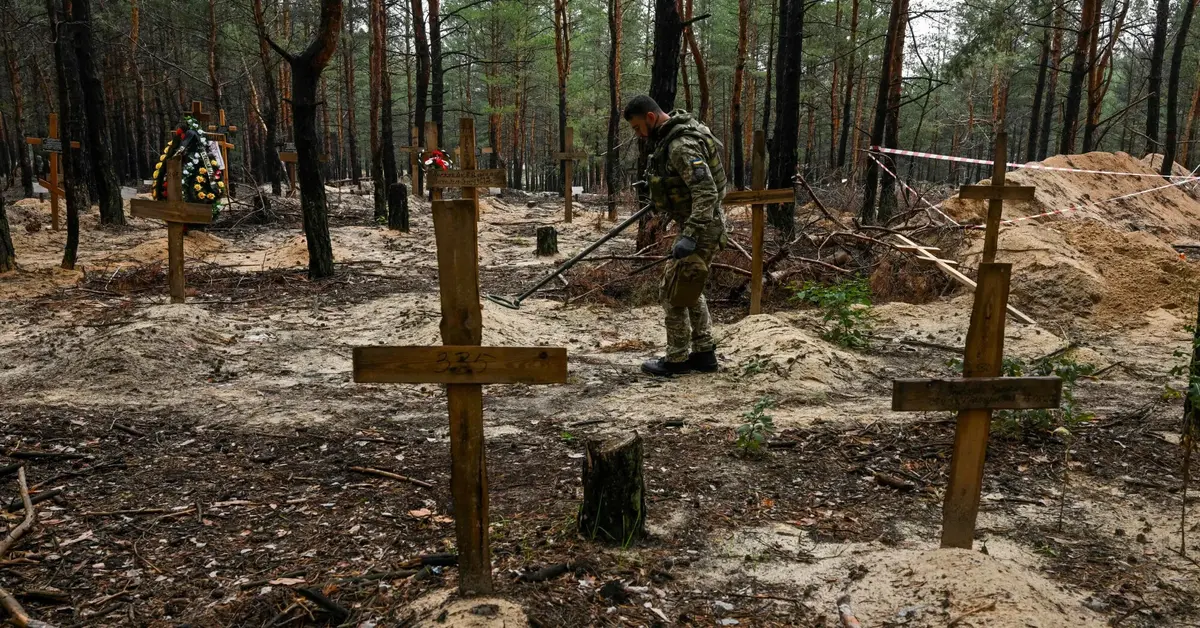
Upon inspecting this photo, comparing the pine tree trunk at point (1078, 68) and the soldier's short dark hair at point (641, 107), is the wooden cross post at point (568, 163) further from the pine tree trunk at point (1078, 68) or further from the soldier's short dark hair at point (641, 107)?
the soldier's short dark hair at point (641, 107)

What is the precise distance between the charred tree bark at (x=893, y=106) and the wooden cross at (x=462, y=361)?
35.9 ft

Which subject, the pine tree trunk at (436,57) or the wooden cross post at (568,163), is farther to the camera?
the wooden cross post at (568,163)

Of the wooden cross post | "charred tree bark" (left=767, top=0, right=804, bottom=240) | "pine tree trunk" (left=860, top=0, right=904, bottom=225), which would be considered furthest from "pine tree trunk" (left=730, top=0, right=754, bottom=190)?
"charred tree bark" (left=767, top=0, right=804, bottom=240)

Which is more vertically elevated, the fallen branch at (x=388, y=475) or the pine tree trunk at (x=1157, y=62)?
the pine tree trunk at (x=1157, y=62)

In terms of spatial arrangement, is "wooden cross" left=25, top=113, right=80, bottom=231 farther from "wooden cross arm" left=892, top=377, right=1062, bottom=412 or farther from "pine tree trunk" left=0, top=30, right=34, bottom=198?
"wooden cross arm" left=892, top=377, right=1062, bottom=412

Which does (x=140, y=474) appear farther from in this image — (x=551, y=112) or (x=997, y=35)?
(x=551, y=112)

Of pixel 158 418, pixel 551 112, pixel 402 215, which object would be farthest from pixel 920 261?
pixel 551 112

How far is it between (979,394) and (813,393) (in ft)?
9.08

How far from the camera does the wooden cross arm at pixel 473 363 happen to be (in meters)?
2.46

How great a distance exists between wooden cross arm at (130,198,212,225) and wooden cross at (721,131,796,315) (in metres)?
5.21

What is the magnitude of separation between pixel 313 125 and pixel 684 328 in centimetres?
582

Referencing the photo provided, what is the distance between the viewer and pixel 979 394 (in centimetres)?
280

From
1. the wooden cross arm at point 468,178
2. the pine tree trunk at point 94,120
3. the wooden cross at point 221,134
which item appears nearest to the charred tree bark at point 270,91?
the wooden cross at point 221,134

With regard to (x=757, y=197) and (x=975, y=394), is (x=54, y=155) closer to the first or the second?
(x=757, y=197)
